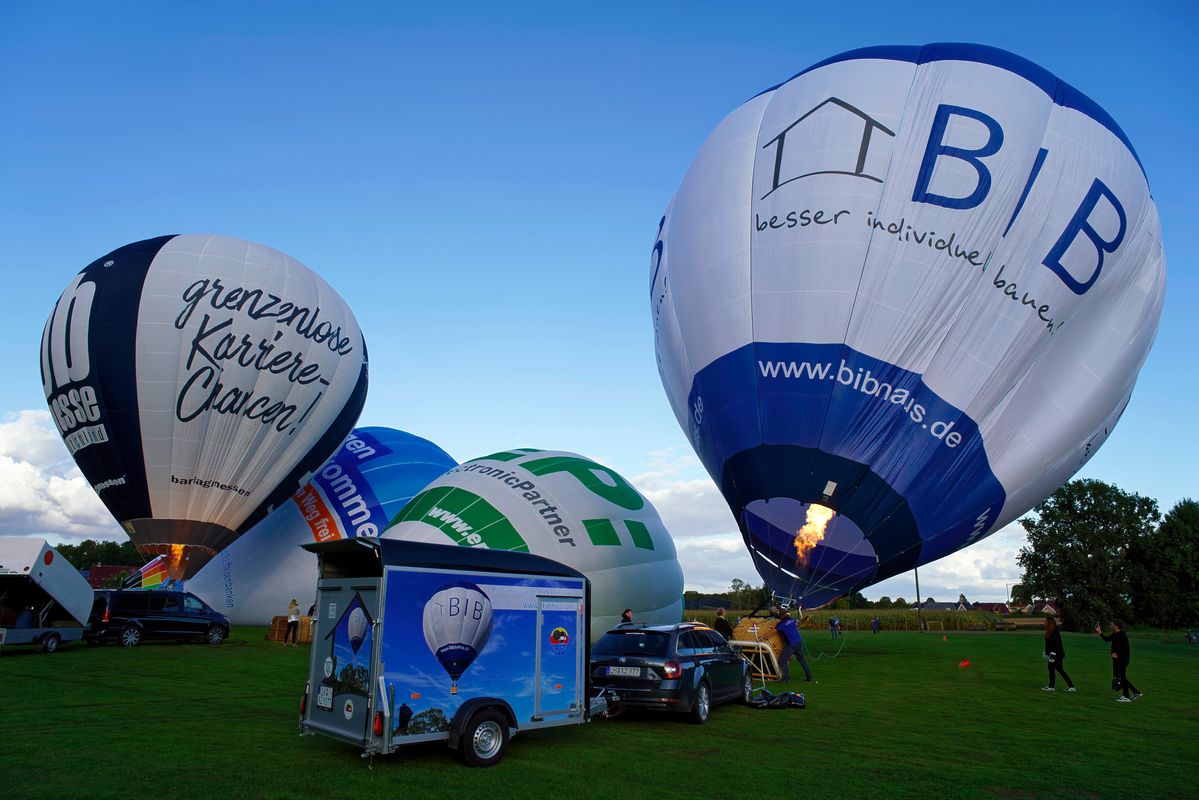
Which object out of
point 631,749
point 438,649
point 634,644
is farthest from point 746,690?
point 438,649

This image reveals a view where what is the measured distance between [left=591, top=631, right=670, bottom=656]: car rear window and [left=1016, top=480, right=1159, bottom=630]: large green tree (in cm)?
5780

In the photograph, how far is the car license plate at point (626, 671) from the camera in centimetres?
1071

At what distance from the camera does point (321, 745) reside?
883 cm

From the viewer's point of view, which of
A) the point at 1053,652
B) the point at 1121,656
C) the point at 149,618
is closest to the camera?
the point at 1121,656

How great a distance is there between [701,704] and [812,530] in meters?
5.33

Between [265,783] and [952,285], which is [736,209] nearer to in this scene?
[952,285]

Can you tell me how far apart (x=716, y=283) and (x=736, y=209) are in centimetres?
158

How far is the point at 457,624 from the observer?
8.24 m

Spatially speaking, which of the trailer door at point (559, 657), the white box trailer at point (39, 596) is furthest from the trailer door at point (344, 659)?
the white box trailer at point (39, 596)

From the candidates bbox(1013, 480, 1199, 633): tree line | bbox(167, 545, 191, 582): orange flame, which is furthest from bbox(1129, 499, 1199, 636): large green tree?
bbox(167, 545, 191, 582): orange flame

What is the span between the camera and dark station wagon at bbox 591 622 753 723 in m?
10.6

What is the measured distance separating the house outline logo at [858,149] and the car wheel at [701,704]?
9453mm

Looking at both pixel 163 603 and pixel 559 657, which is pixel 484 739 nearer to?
pixel 559 657

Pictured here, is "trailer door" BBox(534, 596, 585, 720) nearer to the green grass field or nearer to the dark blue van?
the green grass field
